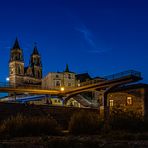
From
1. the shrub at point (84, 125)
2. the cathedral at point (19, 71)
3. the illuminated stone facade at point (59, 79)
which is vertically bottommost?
the shrub at point (84, 125)

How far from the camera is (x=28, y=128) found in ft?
83.7

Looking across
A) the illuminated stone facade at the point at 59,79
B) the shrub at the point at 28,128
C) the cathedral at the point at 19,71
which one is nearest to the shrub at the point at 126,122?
the shrub at the point at 28,128

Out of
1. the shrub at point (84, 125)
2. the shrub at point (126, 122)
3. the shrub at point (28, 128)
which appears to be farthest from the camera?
the shrub at point (126, 122)

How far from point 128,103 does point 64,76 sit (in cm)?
A: 5202

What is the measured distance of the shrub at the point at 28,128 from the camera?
24844mm

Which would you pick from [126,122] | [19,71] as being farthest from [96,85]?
[19,71]

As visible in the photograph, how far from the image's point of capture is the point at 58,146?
1669cm

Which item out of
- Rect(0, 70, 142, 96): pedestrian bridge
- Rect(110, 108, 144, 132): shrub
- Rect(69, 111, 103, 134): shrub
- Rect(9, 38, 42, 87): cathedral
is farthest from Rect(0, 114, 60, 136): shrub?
Rect(9, 38, 42, 87): cathedral

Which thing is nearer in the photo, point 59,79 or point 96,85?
point 96,85

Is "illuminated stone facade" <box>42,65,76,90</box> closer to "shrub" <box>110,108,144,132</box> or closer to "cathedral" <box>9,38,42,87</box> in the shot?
"cathedral" <box>9,38,42,87</box>

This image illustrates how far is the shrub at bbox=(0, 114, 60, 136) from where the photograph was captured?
24844 mm

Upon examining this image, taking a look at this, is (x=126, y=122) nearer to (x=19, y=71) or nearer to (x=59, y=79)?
(x=59, y=79)

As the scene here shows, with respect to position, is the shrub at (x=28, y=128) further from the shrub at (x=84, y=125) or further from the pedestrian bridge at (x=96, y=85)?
the pedestrian bridge at (x=96, y=85)

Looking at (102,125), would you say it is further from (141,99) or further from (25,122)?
(141,99)
